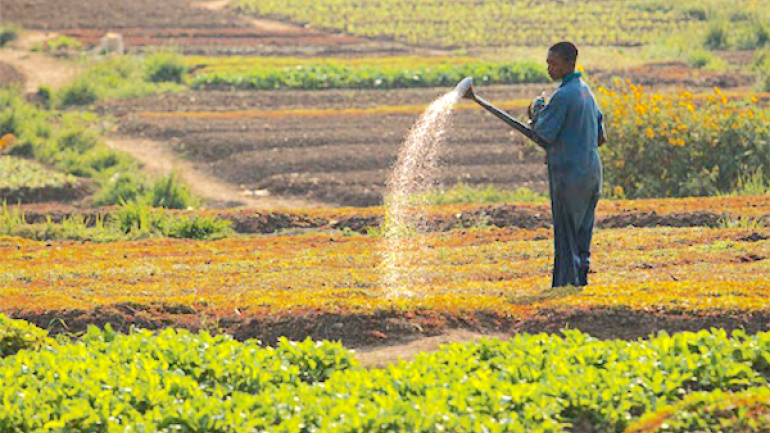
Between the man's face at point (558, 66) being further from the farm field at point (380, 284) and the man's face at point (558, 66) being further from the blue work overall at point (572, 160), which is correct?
the farm field at point (380, 284)

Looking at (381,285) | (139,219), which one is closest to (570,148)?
(381,285)

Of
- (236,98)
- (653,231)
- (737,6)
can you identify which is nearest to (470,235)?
(653,231)

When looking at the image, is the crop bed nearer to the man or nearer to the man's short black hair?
the man

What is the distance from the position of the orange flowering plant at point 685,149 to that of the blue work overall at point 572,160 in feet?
25.2

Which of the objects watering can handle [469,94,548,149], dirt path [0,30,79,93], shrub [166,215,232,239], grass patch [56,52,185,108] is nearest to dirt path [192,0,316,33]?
dirt path [0,30,79,93]

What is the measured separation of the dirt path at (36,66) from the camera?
30.4 meters

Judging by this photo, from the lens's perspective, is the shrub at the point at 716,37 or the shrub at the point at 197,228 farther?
the shrub at the point at 716,37

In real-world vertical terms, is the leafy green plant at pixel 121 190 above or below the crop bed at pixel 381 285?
below

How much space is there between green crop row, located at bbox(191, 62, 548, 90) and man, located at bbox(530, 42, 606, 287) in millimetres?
20614

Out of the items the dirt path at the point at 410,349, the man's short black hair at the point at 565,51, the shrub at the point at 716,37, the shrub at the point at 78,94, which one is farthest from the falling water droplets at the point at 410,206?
the shrub at the point at 716,37

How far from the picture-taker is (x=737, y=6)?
42.4m

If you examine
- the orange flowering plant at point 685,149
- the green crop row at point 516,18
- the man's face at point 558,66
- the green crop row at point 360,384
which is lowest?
the green crop row at point 516,18

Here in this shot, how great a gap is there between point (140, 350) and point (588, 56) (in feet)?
90.6

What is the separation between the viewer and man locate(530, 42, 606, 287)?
961cm
